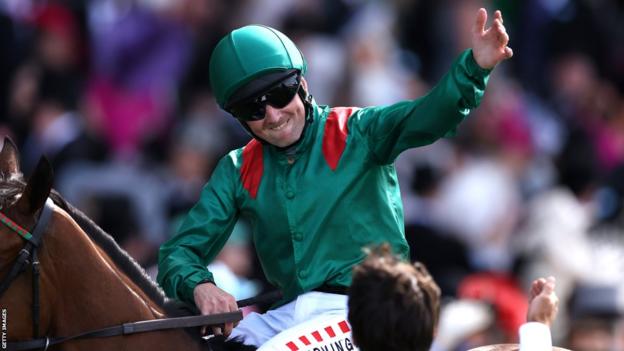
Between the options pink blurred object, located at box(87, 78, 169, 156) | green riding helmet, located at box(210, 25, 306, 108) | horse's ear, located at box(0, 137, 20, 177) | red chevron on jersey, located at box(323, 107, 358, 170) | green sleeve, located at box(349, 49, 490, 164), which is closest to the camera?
green sleeve, located at box(349, 49, 490, 164)

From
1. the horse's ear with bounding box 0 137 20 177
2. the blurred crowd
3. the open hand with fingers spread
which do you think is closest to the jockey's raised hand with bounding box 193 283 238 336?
the horse's ear with bounding box 0 137 20 177

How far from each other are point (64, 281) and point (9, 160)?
19.1 inches

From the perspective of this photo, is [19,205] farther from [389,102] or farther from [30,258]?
[389,102]

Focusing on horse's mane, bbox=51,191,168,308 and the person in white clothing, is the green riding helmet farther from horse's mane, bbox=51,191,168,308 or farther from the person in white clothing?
the person in white clothing

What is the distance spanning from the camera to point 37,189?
4566 mm

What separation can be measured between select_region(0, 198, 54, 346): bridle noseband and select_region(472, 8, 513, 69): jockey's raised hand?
1.61 metres

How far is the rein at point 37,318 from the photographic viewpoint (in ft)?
15.0

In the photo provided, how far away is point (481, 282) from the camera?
31.4 ft

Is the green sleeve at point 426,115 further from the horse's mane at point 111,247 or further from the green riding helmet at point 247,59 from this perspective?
the horse's mane at point 111,247

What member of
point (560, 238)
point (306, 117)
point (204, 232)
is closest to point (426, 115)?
point (306, 117)

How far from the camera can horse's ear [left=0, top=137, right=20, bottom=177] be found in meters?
4.75

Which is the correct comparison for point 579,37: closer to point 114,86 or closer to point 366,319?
point 114,86

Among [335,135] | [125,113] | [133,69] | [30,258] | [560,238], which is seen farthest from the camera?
[133,69]

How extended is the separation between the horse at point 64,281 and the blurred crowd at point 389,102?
384 centimetres
